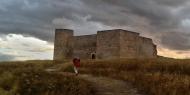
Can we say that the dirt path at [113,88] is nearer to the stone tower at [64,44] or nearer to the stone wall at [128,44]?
the stone wall at [128,44]

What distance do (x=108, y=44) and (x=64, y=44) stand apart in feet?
26.4

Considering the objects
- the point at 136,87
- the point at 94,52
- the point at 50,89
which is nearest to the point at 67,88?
the point at 50,89

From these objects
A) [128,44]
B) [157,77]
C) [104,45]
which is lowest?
[157,77]

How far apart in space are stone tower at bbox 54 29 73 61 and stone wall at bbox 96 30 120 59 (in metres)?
Result: 5.98

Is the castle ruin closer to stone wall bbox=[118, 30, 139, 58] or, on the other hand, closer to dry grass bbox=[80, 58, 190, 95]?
stone wall bbox=[118, 30, 139, 58]

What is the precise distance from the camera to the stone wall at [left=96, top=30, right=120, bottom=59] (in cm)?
4141

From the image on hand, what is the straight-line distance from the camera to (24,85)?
40.8ft

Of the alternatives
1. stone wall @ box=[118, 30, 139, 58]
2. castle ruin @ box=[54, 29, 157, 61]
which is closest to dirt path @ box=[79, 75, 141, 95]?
castle ruin @ box=[54, 29, 157, 61]

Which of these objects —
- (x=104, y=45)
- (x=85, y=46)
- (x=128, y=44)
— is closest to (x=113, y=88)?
(x=104, y=45)

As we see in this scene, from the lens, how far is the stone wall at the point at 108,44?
41406mm

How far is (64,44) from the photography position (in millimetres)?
47969

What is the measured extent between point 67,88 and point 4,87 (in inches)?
119

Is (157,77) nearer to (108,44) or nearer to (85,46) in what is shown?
(108,44)

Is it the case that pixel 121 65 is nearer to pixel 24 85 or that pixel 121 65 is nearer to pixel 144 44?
pixel 24 85
